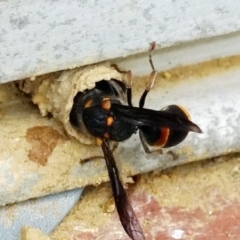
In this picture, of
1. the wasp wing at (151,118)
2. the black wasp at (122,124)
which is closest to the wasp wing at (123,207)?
the black wasp at (122,124)

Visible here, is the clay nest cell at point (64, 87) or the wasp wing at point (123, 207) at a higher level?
the clay nest cell at point (64, 87)

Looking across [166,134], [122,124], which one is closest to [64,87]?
[122,124]

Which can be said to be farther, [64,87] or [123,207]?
[64,87]

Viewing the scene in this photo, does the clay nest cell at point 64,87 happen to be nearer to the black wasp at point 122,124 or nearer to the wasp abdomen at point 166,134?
the black wasp at point 122,124

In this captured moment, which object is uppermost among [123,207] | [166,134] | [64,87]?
[64,87]

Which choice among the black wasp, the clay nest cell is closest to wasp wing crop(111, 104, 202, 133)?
the black wasp

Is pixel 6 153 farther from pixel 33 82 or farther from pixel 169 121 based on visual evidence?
pixel 169 121

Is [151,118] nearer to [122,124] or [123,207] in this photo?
[122,124]
